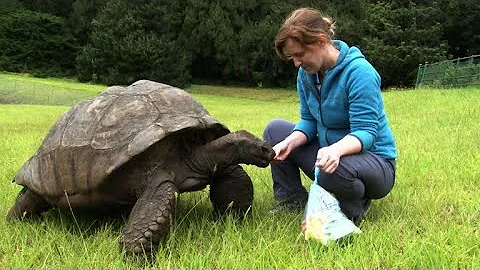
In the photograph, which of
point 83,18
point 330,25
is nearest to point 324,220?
point 330,25

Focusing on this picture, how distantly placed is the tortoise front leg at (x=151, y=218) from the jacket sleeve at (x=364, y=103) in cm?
104

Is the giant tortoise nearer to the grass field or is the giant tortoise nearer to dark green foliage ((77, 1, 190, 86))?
the grass field

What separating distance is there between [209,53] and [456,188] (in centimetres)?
4095

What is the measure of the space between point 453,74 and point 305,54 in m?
19.5

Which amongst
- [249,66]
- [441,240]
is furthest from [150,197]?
[249,66]

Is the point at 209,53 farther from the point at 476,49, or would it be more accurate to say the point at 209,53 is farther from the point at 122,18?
the point at 476,49

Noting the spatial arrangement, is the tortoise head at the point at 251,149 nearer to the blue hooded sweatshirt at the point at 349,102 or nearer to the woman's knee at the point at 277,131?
the blue hooded sweatshirt at the point at 349,102

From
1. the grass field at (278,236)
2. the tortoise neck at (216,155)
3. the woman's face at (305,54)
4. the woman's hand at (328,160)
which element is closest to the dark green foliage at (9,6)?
the grass field at (278,236)

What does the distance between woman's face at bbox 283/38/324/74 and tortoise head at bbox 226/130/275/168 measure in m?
0.51

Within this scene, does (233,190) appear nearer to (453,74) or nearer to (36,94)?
(453,74)

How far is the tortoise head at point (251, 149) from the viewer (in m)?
3.03

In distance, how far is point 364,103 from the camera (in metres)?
3.03

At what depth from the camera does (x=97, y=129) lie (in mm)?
3121

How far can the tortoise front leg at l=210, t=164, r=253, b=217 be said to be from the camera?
10.9 ft
